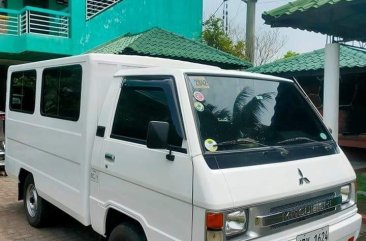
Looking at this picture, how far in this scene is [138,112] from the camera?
351 centimetres

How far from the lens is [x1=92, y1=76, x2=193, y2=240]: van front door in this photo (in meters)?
A: 2.87

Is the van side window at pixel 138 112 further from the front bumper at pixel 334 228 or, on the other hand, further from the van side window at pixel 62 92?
the front bumper at pixel 334 228

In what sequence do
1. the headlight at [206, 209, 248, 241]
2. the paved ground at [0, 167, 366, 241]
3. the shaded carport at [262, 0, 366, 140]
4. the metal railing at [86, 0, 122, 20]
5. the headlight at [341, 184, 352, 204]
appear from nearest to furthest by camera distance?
the headlight at [206, 209, 248, 241] → the headlight at [341, 184, 352, 204] → the paved ground at [0, 167, 366, 241] → the shaded carport at [262, 0, 366, 140] → the metal railing at [86, 0, 122, 20]

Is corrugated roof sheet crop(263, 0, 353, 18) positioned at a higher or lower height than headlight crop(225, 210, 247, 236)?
higher

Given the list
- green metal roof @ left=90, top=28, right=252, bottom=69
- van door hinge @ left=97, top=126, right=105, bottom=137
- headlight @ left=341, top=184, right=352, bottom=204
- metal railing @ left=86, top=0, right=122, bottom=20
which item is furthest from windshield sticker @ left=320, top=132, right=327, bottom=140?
metal railing @ left=86, top=0, right=122, bottom=20

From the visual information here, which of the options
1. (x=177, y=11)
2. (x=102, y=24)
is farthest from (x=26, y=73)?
(x=177, y=11)

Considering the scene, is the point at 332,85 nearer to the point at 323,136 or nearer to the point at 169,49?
the point at 323,136

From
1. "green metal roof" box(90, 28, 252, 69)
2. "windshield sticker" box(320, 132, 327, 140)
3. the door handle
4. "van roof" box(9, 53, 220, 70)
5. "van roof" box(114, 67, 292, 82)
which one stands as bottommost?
the door handle

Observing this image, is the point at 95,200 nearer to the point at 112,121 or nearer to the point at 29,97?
the point at 112,121

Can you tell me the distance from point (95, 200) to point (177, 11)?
12.9 m

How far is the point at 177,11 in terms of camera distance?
51.7ft

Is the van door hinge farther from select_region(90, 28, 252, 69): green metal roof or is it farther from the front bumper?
select_region(90, 28, 252, 69): green metal roof

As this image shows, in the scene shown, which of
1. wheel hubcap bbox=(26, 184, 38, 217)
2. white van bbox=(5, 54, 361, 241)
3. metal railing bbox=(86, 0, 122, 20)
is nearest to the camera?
white van bbox=(5, 54, 361, 241)

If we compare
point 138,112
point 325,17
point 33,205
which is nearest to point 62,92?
point 138,112
